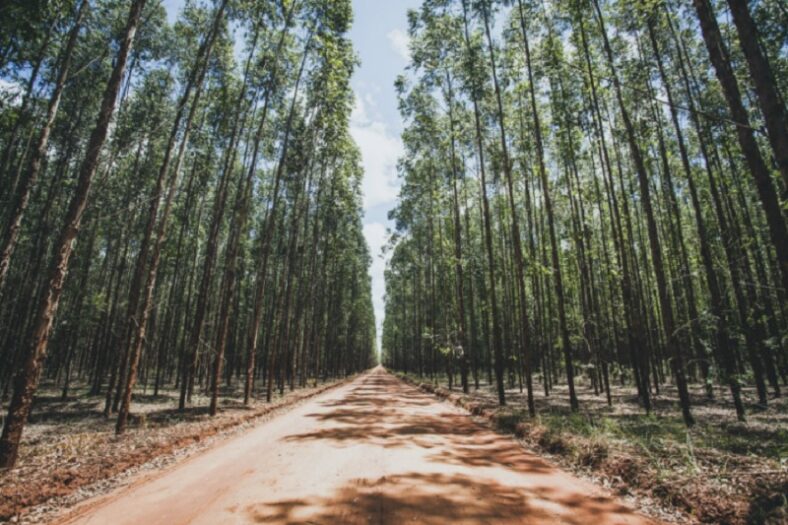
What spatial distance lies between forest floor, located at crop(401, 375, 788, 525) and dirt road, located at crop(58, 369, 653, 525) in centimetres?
58

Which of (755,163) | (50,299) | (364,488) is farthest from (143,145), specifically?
(755,163)

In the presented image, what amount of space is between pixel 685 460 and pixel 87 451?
10550 millimetres

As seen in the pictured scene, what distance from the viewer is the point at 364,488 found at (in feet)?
15.2

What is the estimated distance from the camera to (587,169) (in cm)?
2234

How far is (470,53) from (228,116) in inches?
481

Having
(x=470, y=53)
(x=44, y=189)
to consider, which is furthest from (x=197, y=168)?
(x=470, y=53)

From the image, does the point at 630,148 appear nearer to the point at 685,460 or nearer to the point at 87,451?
the point at 685,460

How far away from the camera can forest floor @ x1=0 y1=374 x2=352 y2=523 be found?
4684 millimetres

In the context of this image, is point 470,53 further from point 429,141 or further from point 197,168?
point 197,168

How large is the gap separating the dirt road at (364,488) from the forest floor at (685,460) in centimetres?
58

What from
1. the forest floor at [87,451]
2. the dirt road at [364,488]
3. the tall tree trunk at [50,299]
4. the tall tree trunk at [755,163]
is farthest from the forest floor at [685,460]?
the tall tree trunk at [50,299]

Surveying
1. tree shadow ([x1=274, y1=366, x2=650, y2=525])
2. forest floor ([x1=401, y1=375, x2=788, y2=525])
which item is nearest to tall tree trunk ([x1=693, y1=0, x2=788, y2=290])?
forest floor ([x1=401, y1=375, x2=788, y2=525])

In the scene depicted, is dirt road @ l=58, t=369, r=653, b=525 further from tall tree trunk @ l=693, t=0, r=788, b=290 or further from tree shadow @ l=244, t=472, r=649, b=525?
tall tree trunk @ l=693, t=0, r=788, b=290

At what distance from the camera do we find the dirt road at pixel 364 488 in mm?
3871
